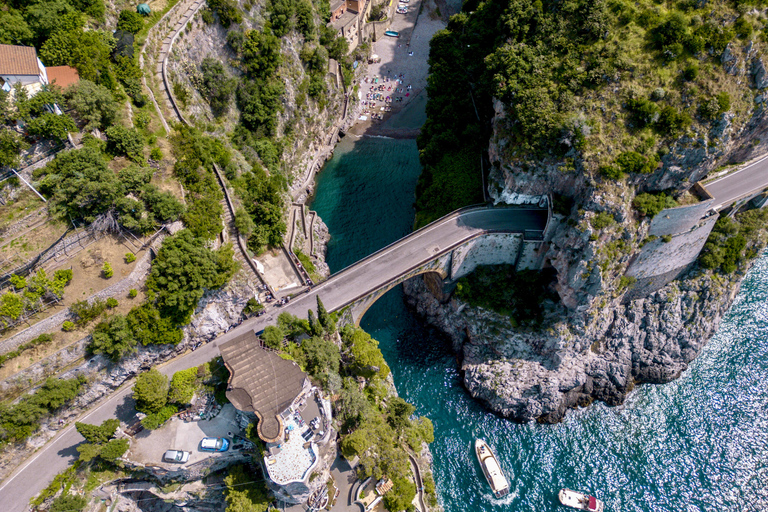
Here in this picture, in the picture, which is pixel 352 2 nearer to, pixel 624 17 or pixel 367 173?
pixel 367 173

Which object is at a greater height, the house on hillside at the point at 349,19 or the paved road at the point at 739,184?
the house on hillside at the point at 349,19

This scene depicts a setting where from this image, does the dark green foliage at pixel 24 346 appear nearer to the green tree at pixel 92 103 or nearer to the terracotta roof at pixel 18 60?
the green tree at pixel 92 103

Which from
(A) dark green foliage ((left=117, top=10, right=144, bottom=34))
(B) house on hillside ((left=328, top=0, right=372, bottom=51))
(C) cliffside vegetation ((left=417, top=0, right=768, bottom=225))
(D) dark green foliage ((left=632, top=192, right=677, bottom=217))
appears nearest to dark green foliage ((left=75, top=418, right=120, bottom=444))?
(A) dark green foliage ((left=117, top=10, right=144, bottom=34))

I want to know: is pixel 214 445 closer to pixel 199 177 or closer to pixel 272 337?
pixel 272 337

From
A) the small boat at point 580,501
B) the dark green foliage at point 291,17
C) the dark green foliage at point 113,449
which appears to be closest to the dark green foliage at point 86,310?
the dark green foliage at point 113,449

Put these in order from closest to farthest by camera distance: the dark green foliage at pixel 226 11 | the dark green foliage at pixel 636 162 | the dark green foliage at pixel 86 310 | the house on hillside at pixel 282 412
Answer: the house on hillside at pixel 282 412 → the dark green foliage at pixel 86 310 → the dark green foliage at pixel 636 162 → the dark green foliage at pixel 226 11

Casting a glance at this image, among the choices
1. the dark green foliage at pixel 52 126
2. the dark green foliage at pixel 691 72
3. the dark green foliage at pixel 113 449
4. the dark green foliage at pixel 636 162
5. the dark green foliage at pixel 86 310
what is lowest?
the dark green foliage at pixel 113 449

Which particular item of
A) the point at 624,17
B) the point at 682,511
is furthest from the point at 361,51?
the point at 682,511

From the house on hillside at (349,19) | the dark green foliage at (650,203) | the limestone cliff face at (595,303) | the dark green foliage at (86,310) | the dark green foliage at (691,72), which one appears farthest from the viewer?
the house on hillside at (349,19)
